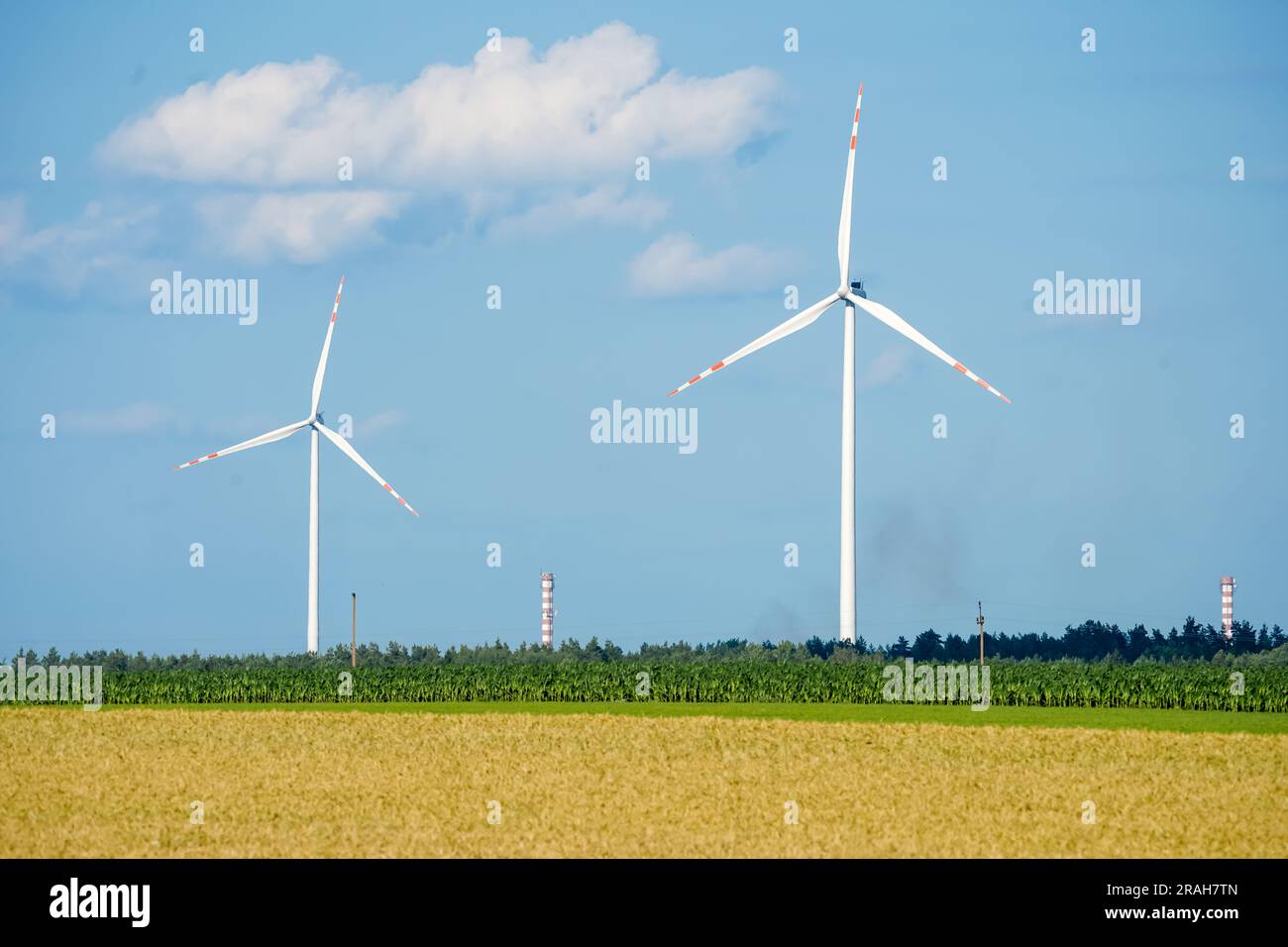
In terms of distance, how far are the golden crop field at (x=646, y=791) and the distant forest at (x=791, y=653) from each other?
94.1ft

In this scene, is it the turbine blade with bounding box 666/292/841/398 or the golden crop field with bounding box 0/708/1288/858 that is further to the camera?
the turbine blade with bounding box 666/292/841/398

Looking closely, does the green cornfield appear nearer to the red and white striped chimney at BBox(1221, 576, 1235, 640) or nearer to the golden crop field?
the golden crop field

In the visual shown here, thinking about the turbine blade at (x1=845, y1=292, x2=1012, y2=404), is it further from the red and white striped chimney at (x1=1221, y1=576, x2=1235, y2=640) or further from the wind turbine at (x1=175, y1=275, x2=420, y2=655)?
the red and white striped chimney at (x1=1221, y1=576, x2=1235, y2=640)

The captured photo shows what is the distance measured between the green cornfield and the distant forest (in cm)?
411

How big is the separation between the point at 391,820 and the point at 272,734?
22372 millimetres

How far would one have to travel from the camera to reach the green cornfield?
65875 mm

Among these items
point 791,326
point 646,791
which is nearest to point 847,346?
→ point 791,326

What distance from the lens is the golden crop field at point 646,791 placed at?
1023 inches

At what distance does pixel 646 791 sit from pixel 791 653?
2005 inches
